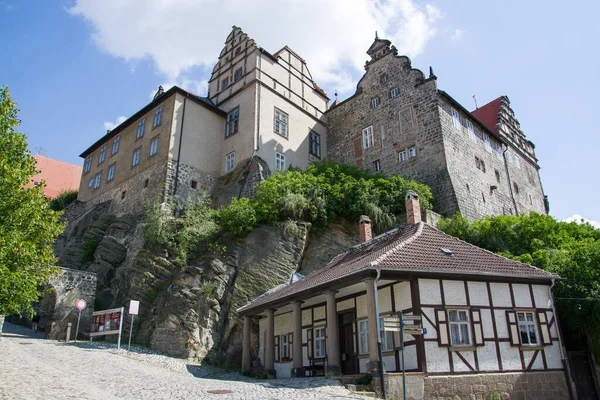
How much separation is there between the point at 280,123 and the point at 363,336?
20469 mm

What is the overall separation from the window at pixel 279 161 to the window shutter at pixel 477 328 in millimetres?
19262

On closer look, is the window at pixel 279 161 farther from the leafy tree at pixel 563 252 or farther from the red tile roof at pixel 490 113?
the red tile roof at pixel 490 113

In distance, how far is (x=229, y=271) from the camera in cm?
2238

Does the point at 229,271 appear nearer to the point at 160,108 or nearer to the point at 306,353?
the point at 306,353

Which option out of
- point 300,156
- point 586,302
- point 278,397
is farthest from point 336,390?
point 300,156

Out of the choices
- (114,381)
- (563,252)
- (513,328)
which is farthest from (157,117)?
(513,328)

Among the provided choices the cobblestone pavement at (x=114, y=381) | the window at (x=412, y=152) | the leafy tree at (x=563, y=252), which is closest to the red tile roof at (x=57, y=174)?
the cobblestone pavement at (x=114, y=381)

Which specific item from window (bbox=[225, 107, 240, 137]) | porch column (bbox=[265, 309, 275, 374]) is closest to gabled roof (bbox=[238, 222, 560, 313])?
porch column (bbox=[265, 309, 275, 374])

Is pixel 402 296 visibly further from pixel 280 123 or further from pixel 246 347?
pixel 280 123

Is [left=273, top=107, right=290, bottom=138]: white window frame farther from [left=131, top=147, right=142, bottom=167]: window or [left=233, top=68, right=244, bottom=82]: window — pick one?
[left=131, top=147, right=142, bottom=167]: window

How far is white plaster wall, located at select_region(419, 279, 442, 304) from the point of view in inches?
543

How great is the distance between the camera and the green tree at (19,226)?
14086 millimetres

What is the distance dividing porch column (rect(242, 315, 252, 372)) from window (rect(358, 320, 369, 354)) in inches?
225

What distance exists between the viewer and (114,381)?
40.1 feet
